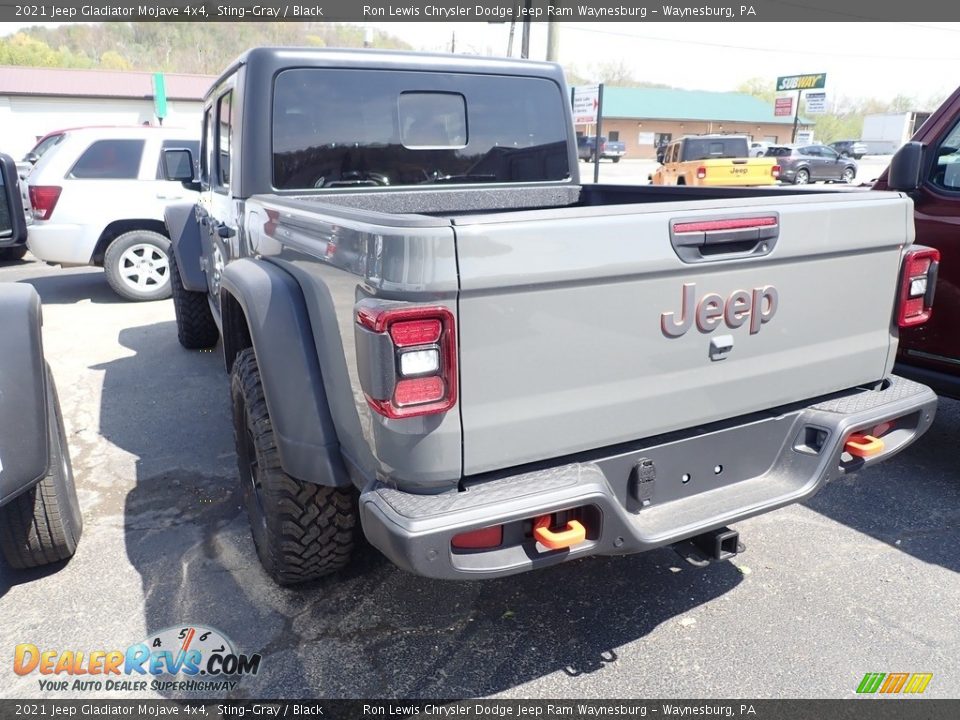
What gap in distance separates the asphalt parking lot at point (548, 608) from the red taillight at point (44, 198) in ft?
17.8

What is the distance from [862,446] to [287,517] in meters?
2.09

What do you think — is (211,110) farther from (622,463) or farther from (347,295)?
(622,463)

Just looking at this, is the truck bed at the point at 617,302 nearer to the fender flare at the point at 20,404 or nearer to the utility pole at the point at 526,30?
the fender flare at the point at 20,404

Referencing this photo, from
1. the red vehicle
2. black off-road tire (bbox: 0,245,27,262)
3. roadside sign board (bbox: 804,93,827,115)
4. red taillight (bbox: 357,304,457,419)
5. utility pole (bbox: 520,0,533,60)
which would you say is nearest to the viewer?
red taillight (bbox: 357,304,457,419)

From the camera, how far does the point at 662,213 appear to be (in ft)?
7.07

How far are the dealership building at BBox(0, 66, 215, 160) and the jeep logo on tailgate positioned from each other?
40.7 meters

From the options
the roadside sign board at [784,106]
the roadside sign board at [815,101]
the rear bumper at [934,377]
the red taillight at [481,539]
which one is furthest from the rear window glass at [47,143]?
the roadside sign board at [784,106]

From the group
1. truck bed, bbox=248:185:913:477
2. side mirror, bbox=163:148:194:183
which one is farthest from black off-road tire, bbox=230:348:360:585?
side mirror, bbox=163:148:194:183

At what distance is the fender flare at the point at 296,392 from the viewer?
7.88 ft

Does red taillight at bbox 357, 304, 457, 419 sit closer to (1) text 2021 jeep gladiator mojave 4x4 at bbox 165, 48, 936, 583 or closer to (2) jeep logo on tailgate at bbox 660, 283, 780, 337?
(1) text 2021 jeep gladiator mojave 4x4 at bbox 165, 48, 936, 583

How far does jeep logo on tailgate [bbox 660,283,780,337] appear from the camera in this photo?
2.24 m

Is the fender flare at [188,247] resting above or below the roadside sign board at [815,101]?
below

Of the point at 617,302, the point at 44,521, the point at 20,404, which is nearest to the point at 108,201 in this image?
the point at 44,521

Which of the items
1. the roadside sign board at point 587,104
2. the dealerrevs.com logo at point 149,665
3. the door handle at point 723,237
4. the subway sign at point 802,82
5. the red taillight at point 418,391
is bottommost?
the dealerrevs.com logo at point 149,665
